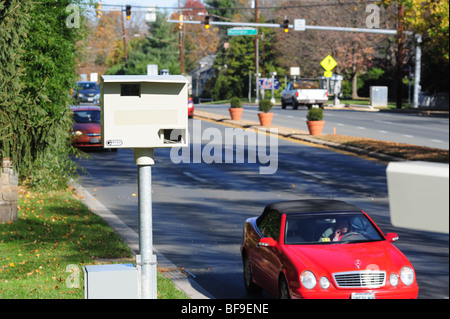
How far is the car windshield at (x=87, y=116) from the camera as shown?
3119cm

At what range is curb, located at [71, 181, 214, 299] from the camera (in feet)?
35.1

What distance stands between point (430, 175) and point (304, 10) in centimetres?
7770

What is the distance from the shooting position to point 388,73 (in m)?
81.6

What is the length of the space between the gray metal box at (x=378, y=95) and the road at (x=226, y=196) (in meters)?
30.5

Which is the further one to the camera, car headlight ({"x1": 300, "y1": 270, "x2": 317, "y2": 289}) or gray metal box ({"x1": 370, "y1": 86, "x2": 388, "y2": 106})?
gray metal box ({"x1": 370, "y1": 86, "x2": 388, "y2": 106})

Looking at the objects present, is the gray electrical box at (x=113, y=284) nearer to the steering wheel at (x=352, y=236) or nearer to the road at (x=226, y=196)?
the steering wheel at (x=352, y=236)

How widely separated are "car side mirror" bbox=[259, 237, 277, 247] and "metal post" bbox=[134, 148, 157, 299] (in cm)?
441

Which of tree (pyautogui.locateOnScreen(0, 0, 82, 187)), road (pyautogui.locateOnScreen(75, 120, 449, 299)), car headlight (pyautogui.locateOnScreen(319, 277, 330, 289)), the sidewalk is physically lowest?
road (pyautogui.locateOnScreen(75, 120, 449, 299))

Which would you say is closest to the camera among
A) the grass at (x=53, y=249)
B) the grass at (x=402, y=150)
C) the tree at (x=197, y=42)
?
the grass at (x=53, y=249)

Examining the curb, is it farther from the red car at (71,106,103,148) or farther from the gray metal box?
the gray metal box

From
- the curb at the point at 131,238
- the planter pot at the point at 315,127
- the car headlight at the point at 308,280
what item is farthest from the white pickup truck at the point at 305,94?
the car headlight at the point at 308,280

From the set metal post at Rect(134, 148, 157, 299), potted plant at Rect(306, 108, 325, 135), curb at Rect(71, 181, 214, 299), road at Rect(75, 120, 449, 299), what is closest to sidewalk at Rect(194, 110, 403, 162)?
potted plant at Rect(306, 108, 325, 135)
